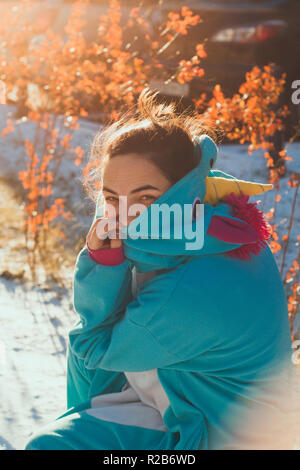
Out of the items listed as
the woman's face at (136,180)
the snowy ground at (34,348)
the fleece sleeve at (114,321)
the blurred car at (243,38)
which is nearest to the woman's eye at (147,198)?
the woman's face at (136,180)

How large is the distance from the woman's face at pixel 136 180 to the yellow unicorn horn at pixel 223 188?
160 millimetres

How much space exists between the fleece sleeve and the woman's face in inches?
6.4

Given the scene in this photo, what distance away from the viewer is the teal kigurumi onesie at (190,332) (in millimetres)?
1450

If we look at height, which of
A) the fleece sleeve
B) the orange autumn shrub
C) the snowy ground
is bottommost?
the snowy ground

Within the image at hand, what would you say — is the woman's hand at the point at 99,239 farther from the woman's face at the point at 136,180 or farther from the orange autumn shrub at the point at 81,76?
the orange autumn shrub at the point at 81,76

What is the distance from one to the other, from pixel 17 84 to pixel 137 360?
128 inches

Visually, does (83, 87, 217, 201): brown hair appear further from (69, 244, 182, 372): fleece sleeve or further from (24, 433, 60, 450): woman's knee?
(24, 433, 60, 450): woman's knee

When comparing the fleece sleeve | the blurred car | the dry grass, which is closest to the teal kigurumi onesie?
the fleece sleeve

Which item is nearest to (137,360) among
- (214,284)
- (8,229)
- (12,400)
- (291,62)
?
(214,284)

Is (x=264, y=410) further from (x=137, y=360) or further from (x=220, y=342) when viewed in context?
(x=137, y=360)

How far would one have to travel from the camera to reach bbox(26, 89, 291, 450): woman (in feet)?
4.78

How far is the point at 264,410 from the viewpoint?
1.54 meters
